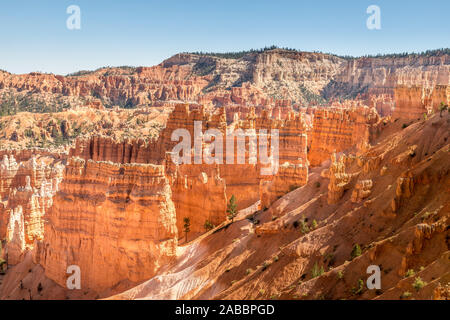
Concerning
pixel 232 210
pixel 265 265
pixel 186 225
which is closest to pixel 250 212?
pixel 232 210

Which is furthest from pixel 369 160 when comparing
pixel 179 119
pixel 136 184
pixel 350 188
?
pixel 179 119

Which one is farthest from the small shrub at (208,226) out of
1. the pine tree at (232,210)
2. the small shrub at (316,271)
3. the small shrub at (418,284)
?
the small shrub at (418,284)

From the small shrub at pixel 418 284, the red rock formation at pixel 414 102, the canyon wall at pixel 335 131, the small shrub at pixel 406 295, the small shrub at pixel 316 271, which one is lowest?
the small shrub at pixel 316 271

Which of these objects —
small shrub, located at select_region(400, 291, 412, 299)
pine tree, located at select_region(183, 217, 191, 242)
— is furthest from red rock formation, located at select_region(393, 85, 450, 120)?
small shrub, located at select_region(400, 291, 412, 299)

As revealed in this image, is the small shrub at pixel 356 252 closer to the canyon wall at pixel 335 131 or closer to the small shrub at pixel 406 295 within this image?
the small shrub at pixel 406 295

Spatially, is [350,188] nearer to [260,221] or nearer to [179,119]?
[260,221]

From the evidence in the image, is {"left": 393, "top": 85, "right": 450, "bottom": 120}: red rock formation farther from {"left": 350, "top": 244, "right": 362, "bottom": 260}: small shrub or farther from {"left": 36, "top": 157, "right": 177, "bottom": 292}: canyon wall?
{"left": 36, "top": 157, "right": 177, "bottom": 292}: canyon wall

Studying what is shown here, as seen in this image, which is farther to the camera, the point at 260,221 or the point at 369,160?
the point at 260,221

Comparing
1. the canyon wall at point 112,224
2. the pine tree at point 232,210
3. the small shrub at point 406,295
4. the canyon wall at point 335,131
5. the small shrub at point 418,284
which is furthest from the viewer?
the canyon wall at point 335,131
